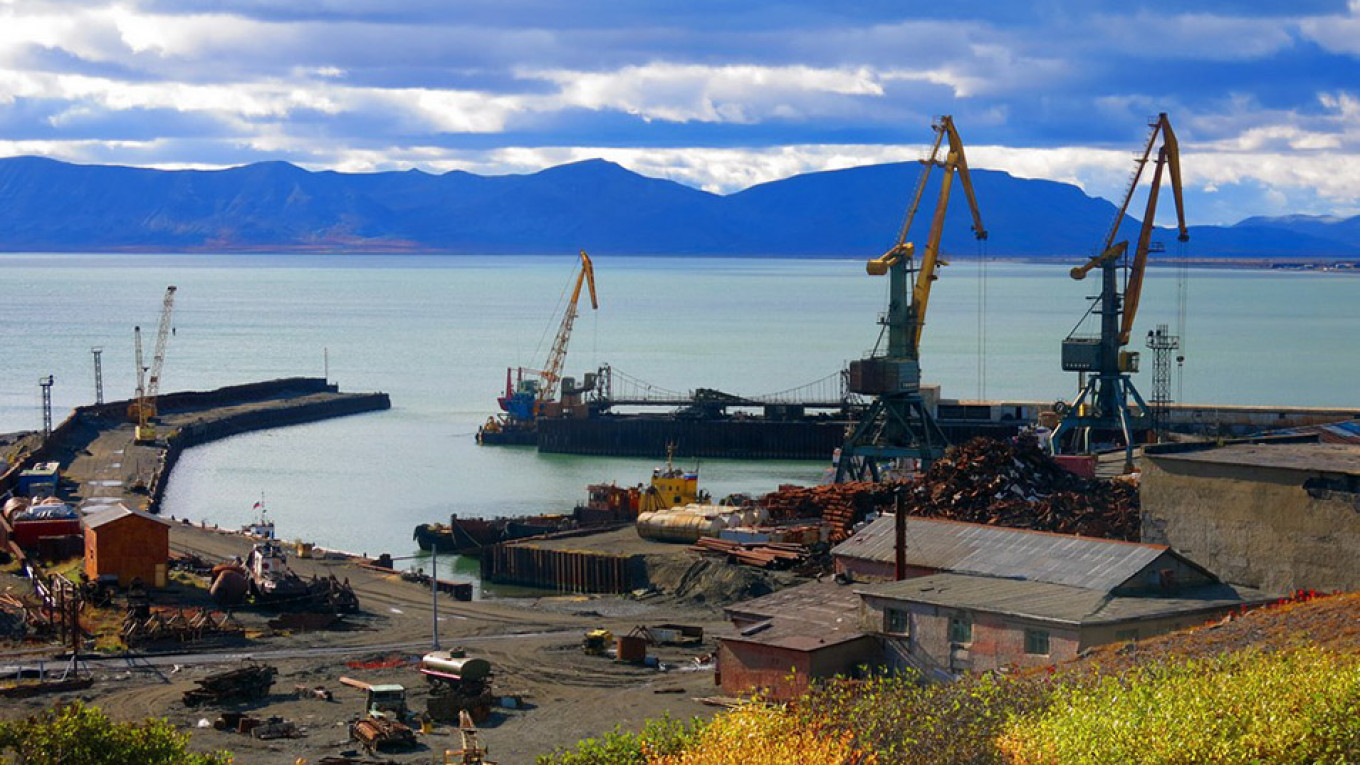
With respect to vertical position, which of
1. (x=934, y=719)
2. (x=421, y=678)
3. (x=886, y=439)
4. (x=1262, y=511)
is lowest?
(x=421, y=678)

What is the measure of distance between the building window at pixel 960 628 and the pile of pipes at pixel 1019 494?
13.8 metres

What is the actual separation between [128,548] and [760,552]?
→ 15.8 m

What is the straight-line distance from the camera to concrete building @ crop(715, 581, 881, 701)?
2819 centimetres

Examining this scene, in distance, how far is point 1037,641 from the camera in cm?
2673

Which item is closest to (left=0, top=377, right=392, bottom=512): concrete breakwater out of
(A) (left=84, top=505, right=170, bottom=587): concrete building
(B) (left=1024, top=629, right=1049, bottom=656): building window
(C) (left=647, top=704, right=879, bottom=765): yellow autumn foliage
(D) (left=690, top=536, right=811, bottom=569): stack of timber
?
(A) (left=84, top=505, right=170, bottom=587): concrete building

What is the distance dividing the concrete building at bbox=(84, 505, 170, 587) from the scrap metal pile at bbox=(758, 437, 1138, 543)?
56.3 feet

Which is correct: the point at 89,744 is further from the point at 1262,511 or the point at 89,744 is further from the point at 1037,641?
the point at 1262,511

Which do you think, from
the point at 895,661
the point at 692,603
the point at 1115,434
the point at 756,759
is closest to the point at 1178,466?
the point at 895,661

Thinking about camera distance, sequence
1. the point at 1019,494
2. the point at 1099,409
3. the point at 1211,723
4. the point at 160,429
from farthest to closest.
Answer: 1. the point at 160,429
2. the point at 1099,409
3. the point at 1019,494
4. the point at 1211,723

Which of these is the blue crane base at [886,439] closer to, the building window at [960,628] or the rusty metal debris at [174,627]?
the rusty metal debris at [174,627]

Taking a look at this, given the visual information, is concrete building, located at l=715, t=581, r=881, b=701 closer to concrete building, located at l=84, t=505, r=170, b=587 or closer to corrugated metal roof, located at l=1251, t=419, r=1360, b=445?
corrugated metal roof, located at l=1251, t=419, r=1360, b=445

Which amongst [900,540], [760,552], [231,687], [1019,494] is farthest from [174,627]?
[1019,494]

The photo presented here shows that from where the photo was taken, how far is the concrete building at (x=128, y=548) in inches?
1617

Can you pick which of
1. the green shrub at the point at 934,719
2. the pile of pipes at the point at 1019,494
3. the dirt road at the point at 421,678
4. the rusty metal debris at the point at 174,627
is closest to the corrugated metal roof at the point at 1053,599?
the dirt road at the point at 421,678
